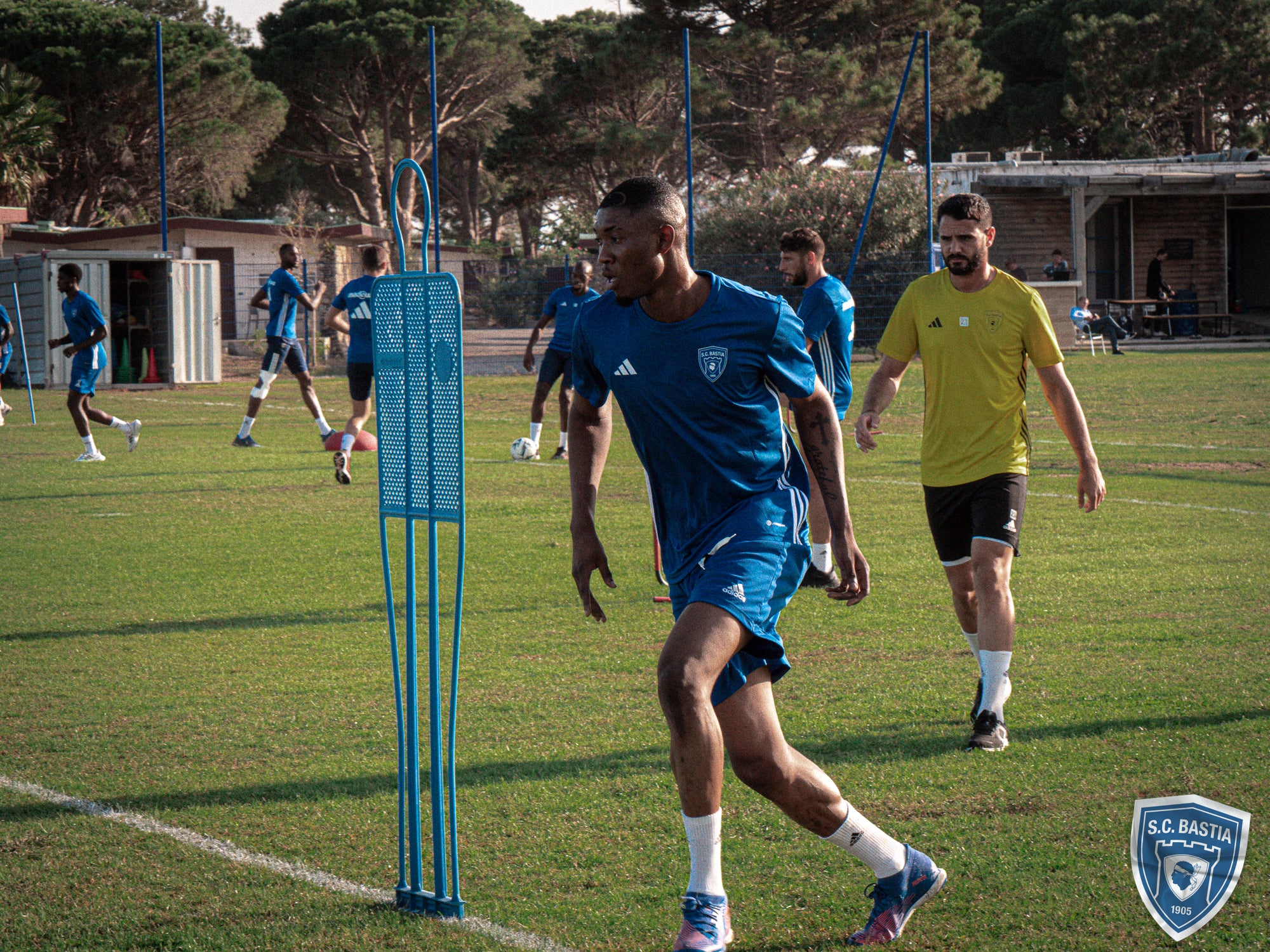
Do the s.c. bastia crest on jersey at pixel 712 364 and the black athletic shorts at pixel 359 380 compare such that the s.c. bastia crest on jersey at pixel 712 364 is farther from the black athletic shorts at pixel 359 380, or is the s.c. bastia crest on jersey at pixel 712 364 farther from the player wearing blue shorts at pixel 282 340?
the player wearing blue shorts at pixel 282 340

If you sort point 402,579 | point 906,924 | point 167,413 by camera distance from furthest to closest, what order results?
1. point 167,413
2. point 402,579
3. point 906,924

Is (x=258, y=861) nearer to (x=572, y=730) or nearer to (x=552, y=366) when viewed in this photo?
(x=572, y=730)

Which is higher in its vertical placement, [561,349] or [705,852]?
[561,349]

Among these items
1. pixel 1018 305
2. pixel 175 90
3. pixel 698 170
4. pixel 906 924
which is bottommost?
pixel 906 924

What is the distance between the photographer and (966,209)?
5766 mm

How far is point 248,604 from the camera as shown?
8.53 metres

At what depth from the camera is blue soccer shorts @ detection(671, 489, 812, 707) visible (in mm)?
3674

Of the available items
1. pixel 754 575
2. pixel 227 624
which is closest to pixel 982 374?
pixel 754 575

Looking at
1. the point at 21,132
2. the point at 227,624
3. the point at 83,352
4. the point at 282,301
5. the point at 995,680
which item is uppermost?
the point at 21,132

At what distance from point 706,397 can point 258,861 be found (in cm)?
207

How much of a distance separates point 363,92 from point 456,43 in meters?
3.99

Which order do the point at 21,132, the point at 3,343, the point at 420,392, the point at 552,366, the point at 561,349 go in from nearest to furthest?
the point at 420,392 → the point at 561,349 → the point at 552,366 → the point at 3,343 → the point at 21,132

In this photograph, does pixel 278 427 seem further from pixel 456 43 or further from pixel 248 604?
pixel 456 43

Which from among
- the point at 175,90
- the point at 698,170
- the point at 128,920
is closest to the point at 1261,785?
the point at 128,920
